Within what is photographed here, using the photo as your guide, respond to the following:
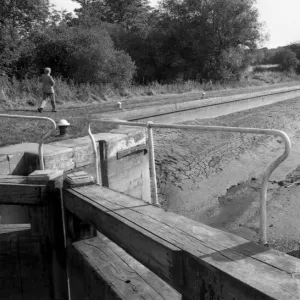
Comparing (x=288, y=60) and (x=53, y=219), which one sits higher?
(x=288, y=60)

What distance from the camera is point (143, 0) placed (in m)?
48.3

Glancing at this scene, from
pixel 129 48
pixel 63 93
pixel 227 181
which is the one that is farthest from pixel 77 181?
pixel 129 48

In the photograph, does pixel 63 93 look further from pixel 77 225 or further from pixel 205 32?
pixel 205 32

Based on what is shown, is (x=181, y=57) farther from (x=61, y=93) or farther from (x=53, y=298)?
(x=53, y=298)

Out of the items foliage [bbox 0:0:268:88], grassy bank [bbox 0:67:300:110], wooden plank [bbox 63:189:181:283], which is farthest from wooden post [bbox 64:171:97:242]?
foliage [bbox 0:0:268:88]

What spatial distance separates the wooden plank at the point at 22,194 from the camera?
3.13 meters

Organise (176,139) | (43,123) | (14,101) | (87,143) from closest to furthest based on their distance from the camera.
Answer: (87,143) → (43,123) → (176,139) → (14,101)

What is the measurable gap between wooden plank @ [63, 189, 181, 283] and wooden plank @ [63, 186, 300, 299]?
3 cm

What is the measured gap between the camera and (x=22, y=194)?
3150 mm

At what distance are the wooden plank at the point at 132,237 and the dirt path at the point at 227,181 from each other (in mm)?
4128

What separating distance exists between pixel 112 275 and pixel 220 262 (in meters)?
1.32

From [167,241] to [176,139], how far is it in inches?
423

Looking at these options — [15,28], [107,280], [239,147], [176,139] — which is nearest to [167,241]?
[107,280]

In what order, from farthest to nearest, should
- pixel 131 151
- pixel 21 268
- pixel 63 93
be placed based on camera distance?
pixel 63 93 < pixel 131 151 < pixel 21 268
